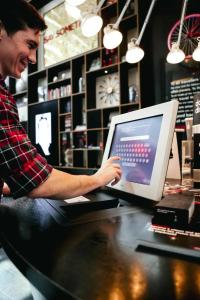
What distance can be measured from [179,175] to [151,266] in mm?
1344

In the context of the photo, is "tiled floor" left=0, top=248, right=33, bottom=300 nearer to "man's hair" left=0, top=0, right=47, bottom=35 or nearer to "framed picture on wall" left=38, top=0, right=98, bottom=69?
"man's hair" left=0, top=0, right=47, bottom=35

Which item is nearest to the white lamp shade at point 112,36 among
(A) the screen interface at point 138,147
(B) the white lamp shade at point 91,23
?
(B) the white lamp shade at point 91,23

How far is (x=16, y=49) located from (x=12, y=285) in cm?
94

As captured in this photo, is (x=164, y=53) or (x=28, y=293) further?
(x=164, y=53)

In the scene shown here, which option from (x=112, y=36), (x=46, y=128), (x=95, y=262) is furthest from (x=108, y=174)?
(x=46, y=128)

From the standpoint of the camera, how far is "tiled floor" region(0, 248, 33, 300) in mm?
954

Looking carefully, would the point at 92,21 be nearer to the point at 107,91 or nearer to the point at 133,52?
the point at 133,52

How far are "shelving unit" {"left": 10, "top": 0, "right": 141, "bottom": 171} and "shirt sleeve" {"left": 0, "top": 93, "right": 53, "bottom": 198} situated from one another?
3025 mm

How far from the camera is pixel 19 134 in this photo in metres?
0.75

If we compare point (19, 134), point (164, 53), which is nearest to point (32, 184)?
point (19, 134)

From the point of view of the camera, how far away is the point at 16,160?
71 cm

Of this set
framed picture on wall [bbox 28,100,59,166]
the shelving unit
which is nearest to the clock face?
the shelving unit

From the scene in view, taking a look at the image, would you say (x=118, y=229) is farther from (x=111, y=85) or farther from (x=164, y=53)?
(x=111, y=85)

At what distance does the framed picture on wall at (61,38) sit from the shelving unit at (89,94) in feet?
0.58
